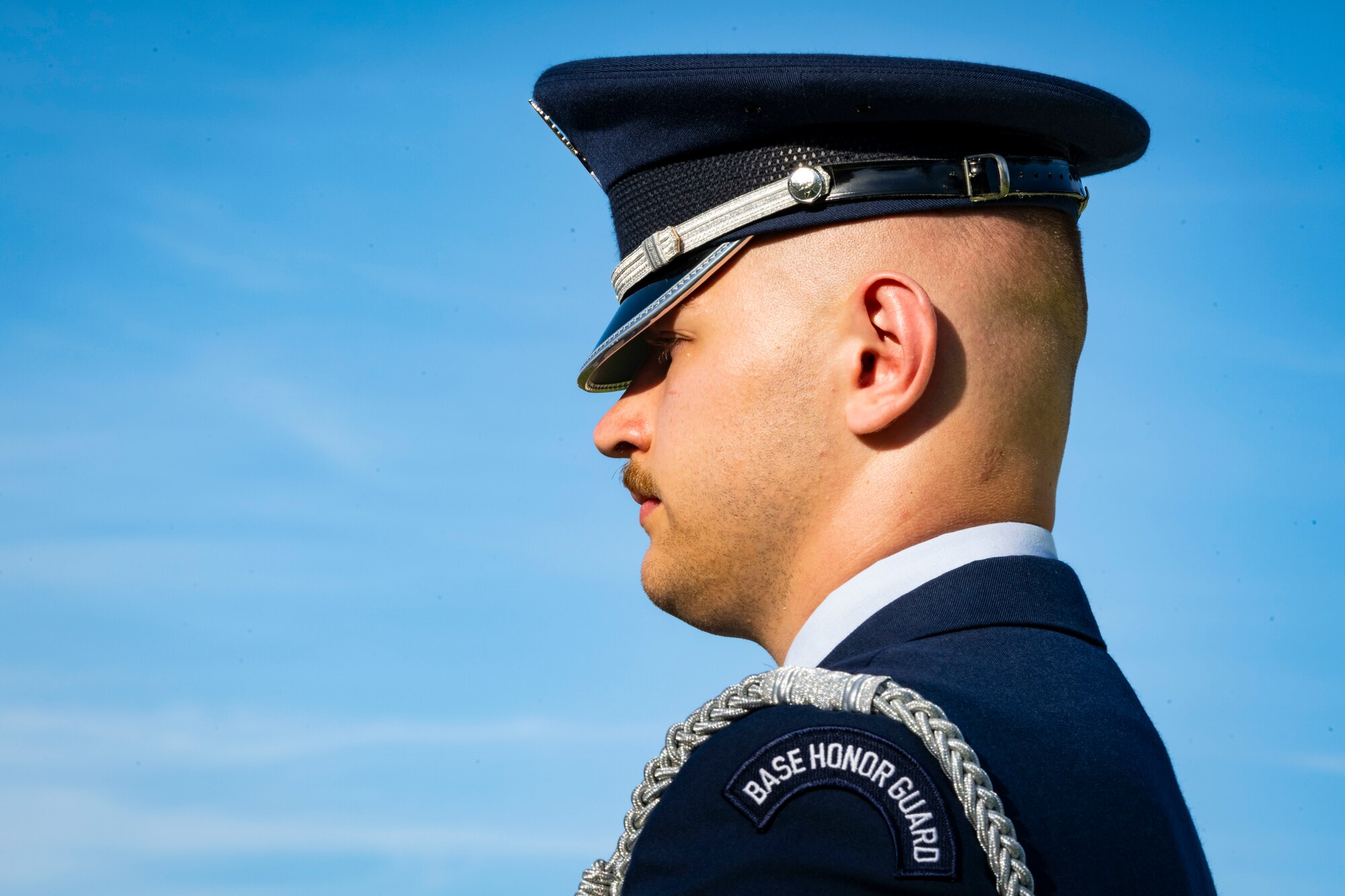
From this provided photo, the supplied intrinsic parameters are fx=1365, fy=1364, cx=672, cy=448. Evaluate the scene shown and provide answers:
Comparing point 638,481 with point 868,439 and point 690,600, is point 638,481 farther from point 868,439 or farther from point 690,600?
point 868,439

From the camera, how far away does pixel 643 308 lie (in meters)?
3.61

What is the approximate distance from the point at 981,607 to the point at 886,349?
646mm

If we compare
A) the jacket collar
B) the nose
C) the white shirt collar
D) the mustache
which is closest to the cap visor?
the nose

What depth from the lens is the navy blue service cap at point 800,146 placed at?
131 inches

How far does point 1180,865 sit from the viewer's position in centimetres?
254

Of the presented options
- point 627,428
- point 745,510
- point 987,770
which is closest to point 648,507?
point 627,428

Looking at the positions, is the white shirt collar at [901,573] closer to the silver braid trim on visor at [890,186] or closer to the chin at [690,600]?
the chin at [690,600]

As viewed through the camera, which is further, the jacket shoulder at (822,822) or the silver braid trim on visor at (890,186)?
the silver braid trim on visor at (890,186)

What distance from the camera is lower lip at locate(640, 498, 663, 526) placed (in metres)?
3.58

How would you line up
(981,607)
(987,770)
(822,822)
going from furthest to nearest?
(981,607)
(987,770)
(822,822)

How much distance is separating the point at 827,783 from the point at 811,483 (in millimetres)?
1038

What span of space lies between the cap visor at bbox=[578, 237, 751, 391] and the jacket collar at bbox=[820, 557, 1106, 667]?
1003 mm

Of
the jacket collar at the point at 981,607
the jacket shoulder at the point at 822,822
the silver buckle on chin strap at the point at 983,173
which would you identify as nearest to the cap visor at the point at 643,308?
the silver buckle on chin strap at the point at 983,173

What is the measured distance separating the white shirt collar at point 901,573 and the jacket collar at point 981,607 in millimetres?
32
